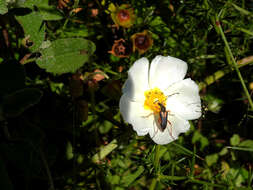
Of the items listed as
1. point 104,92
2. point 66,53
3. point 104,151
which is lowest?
point 104,151

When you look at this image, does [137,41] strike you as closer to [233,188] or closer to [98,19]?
[98,19]

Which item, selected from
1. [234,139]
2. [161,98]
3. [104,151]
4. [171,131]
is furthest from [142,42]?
[234,139]

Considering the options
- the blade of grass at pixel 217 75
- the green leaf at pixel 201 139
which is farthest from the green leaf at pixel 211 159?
the blade of grass at pixel 217 75

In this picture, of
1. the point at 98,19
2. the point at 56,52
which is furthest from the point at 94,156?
the point at 98,19

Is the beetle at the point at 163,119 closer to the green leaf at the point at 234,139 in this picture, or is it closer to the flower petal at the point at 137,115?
the flower petal at the point at 137,115

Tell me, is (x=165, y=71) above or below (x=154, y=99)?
above

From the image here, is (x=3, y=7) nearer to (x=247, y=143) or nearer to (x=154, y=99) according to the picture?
(x=154, y=99)
